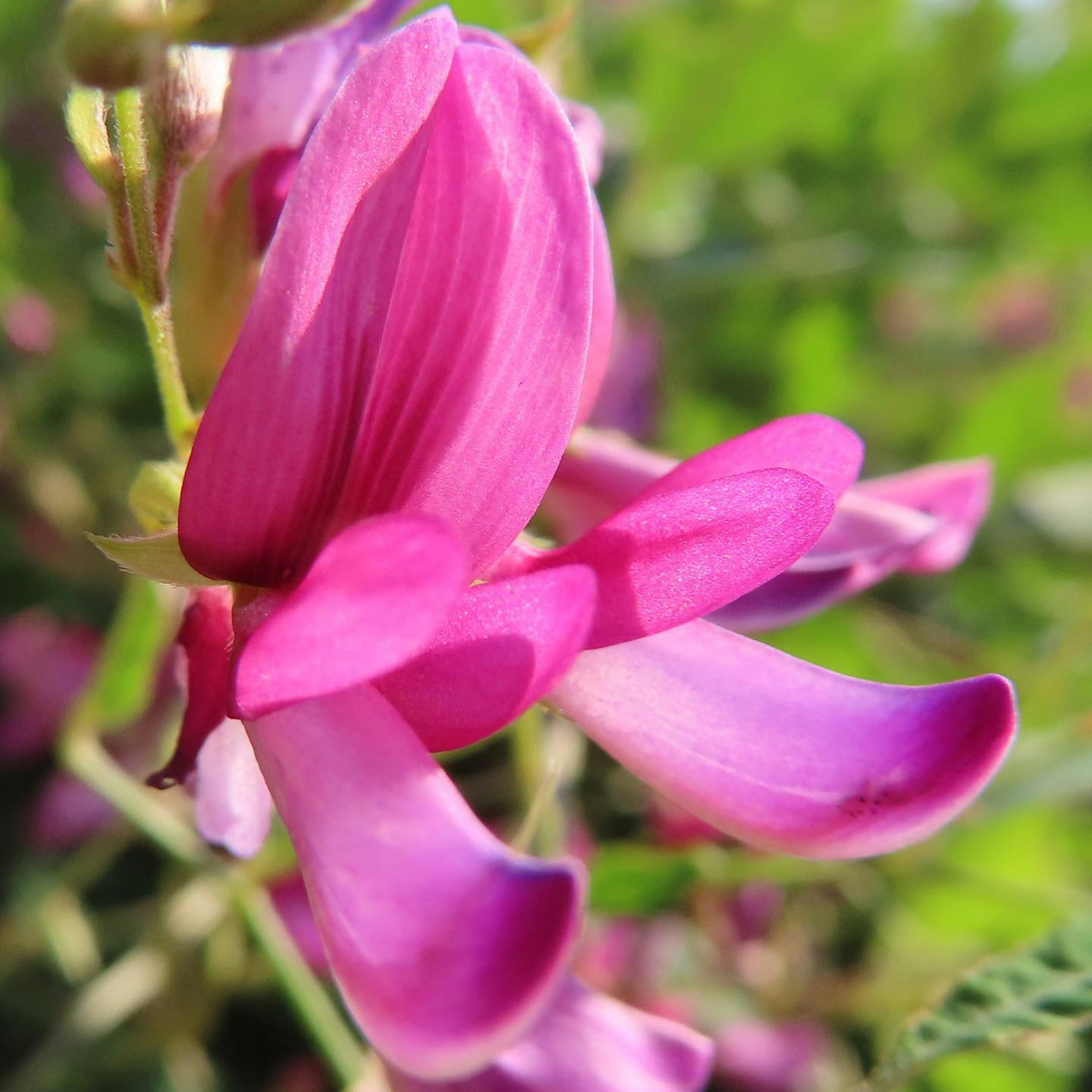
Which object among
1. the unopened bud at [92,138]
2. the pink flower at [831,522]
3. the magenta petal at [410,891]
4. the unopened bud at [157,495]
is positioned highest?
the unopened bud at [92,138]

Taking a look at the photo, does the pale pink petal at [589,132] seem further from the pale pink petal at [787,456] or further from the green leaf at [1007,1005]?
the green leaf at [1007,1005]

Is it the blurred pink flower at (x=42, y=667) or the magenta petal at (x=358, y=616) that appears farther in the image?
the blurred pink flower at (x=42, y=667)

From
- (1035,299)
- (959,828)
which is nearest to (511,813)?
(959,828)

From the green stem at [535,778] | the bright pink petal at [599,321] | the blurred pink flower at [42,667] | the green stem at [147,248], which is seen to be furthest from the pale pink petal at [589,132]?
the blurred pink flower at [42,667]

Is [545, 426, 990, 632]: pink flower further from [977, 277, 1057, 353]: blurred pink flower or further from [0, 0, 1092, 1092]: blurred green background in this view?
[977, 277, 1057, 353]: blurred pink flower

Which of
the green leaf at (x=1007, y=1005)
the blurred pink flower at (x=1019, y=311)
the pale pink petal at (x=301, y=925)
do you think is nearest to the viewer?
the green leaf at (x=1007, y=1005)

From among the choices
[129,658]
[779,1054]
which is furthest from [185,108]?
[779,1054]

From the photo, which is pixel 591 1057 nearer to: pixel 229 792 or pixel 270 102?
pixel 229 792
